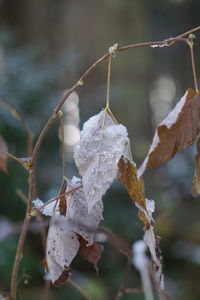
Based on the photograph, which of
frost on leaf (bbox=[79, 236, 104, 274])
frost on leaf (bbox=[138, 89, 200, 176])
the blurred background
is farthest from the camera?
the blurred background

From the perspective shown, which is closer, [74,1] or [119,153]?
[119,153]

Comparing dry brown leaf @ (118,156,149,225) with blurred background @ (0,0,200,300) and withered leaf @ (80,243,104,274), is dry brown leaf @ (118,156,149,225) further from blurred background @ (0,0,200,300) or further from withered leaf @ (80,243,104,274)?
blurred background @ (0,0,200,300)

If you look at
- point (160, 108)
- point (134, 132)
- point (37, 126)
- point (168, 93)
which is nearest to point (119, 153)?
point (37, 126)

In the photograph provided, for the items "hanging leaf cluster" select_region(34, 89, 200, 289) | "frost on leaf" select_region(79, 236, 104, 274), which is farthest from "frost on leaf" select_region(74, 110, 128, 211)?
"frost on leaf" select_region(79, 236, 104, 274)

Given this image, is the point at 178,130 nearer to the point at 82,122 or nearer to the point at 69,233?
the point at 69,233

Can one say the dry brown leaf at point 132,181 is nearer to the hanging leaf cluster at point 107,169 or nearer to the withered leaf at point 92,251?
the hanging leaf cluster at point 107,169

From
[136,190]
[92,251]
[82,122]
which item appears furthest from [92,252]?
[82,122]

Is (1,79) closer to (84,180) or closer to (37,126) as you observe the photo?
(37,126)

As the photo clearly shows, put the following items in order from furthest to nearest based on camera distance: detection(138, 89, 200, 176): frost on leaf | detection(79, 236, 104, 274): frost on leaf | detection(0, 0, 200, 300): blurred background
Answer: detection(0, 0, 200, 300): blurred background → detection(79, 236, 104, 274): frost on leaf → detection(138, 89, 200, 176): frost on leaf
